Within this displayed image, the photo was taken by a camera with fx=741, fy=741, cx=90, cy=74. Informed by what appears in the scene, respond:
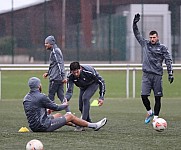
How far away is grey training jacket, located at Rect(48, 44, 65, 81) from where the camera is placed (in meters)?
17.1

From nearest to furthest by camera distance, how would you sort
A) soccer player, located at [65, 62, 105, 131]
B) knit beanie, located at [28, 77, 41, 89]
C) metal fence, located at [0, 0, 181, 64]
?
1. knit beanie, located at [28, 77, 41, 89]
2. soccer player, located at [65, 62, 105, 131]
3. metal fence, located at [0, 0, 181, 64]

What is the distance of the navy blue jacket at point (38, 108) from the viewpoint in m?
13.5

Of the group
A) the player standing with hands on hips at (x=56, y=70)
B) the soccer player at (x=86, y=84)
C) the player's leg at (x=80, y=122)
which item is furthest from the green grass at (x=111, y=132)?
the player standing with hands on hips at (x=56, y=70)

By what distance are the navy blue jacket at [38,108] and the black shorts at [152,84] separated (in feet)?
9.49

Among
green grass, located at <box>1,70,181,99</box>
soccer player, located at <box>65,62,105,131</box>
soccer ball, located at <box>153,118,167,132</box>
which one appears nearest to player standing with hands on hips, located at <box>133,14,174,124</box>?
soccer player, located at <box>65,62,105,131</box>

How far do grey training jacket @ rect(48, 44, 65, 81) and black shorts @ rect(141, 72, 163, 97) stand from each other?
7.46 ft

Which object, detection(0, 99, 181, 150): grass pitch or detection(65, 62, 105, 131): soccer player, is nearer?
detection(0, 99, 181, 150): grass pitch

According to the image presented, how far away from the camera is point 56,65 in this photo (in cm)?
1727

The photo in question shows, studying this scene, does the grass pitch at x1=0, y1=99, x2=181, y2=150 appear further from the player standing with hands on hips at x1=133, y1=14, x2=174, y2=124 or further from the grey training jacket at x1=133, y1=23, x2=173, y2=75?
the grey training jacket at x1=133, y1=23, x2=173, y2=75

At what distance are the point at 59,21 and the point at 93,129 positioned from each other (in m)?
17.4

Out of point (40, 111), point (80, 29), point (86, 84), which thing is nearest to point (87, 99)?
point (86, 84)

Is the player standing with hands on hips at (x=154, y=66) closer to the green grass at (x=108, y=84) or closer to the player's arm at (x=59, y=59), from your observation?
the player's arm at (x=59, y=59)

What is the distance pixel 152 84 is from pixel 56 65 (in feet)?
8.42

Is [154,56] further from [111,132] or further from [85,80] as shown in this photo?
[111,132]
